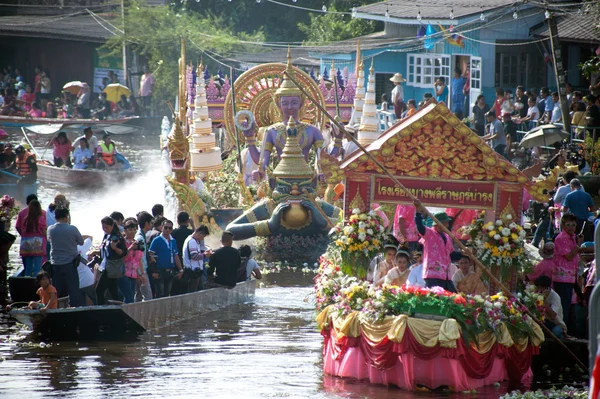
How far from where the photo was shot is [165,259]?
15430 millimetres

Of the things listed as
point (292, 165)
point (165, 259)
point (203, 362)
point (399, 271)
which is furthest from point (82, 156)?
point (399, 271)

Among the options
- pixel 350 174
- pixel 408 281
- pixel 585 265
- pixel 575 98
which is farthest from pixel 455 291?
pixel 575 98

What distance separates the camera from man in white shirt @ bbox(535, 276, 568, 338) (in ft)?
42.4

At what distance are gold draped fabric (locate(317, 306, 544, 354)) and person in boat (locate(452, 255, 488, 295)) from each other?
0.71 metres

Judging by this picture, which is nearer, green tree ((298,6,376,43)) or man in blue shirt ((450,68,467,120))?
man in blue shirt ((450,68,467,120))

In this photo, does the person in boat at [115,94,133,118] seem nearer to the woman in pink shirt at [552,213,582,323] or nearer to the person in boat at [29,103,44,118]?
the person in boat at [29,103,44,118]

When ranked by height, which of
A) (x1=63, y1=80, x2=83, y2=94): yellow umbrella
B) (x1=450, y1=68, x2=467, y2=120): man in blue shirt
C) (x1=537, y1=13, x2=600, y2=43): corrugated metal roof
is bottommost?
(x1=450, y1=68, x2=467, y2=120): man in blue shirt

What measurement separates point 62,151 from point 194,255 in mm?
17178

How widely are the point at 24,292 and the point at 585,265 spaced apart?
7.30 meters

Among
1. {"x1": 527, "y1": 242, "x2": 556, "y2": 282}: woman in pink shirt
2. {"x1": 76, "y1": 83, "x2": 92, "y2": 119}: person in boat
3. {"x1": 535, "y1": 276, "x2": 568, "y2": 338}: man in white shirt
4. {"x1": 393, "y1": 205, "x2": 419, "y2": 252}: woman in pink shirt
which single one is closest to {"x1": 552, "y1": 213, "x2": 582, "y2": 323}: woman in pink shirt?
{"x1": 527, "y1": 242, "x2": 556, "y2": 282}: woman in pink shirt

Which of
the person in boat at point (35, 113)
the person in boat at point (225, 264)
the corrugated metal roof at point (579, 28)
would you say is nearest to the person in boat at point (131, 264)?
the person in boat at point (225, 264)

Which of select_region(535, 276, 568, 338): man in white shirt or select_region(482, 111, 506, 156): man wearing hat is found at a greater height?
select_region(482, 111, 506, 156): man wearing hat

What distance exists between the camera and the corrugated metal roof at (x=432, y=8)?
108ft

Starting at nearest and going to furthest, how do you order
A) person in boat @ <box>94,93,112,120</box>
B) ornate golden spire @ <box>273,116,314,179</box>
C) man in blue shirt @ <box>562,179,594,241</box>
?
1. man in blue shirt @ <box>562,179,594,241</box>
2. ornate golden spire @ <box>273,116,314,179</box>
3. person in boat @ <box>94,93,112,120</box>
